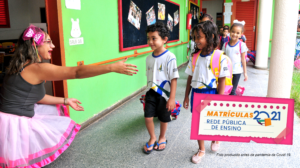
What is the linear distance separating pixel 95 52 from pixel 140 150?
1345mm

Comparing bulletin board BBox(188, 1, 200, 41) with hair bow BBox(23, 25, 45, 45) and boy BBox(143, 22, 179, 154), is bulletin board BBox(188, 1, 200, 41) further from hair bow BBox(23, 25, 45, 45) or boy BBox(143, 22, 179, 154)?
hair bow BBox(23, 25, 45, 45)

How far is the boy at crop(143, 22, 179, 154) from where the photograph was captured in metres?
2.02

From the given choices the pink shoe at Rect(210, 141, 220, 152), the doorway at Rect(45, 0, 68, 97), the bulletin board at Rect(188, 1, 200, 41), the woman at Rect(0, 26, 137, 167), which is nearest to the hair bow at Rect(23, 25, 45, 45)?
the woman at Rect(0, 26, 137, 167)

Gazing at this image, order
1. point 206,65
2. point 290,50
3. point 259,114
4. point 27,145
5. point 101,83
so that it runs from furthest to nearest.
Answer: point 101,83, point 290,50, point 206,65, point 27,145, point 259,114

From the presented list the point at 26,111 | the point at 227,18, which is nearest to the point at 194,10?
the point at 227,18

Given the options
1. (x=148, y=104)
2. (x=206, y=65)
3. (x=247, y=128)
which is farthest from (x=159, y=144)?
(x=247, y=128)

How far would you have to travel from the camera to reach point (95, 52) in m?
2.83

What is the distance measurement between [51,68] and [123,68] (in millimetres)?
535

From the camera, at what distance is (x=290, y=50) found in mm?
2684

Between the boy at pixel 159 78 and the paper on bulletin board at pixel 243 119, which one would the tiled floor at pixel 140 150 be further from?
the paper on bulletin board at pixel 243 119

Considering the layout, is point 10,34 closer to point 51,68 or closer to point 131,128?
point 131,128

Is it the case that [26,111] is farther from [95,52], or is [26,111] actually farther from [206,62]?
[206,62]

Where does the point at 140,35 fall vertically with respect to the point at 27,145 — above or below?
above

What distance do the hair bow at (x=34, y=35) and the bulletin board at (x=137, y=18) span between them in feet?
5.74
